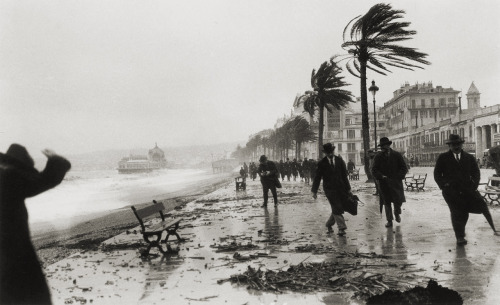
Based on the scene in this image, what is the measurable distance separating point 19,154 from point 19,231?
1.68ft

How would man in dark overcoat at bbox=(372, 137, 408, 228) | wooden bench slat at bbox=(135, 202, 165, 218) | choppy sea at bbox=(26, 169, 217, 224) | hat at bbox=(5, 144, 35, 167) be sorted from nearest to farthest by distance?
1. hat at bbox=(5, 144, 35, 167)
2. wooden bench slat at bbox=(135, 202, 165, 218)
3. man in dark overcoat at bbox=(372, 137, 408, 228)
4. choppy sea at bbox=(26, 169, 217, 224)

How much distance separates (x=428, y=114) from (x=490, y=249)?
340 feet

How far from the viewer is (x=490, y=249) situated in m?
Answer: 6.65

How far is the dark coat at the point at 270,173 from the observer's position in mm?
14672

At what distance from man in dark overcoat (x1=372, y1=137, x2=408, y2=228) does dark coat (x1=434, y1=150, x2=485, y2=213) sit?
1.99 meters

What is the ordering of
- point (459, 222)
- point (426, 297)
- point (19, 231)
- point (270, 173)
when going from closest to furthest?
point (19, 231)
point (426, 297)
point (459, 222)
point (270, 173)

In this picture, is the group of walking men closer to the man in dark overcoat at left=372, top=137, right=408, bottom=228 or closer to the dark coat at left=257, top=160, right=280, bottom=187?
the man in dark overcoat at left=372, top=137, right=408, bottom=228

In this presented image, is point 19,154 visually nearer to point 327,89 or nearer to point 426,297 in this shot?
point 426,297

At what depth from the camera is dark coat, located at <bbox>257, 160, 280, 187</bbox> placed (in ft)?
48.1

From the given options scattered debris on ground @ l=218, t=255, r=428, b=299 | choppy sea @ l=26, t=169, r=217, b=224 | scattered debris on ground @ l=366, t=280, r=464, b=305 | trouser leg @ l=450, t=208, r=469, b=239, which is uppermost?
trouser leg @ l=450, t=208, r=469, b=239

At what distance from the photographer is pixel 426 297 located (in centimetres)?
402

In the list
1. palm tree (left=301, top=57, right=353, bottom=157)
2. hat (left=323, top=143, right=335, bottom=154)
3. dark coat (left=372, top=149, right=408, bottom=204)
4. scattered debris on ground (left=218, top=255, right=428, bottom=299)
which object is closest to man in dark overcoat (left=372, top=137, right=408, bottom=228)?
dark coat (left=372, top=149, right=408, bottom=204)

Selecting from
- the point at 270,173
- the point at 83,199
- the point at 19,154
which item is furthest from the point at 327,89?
the point at 19,154

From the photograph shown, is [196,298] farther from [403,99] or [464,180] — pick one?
[403,99]
